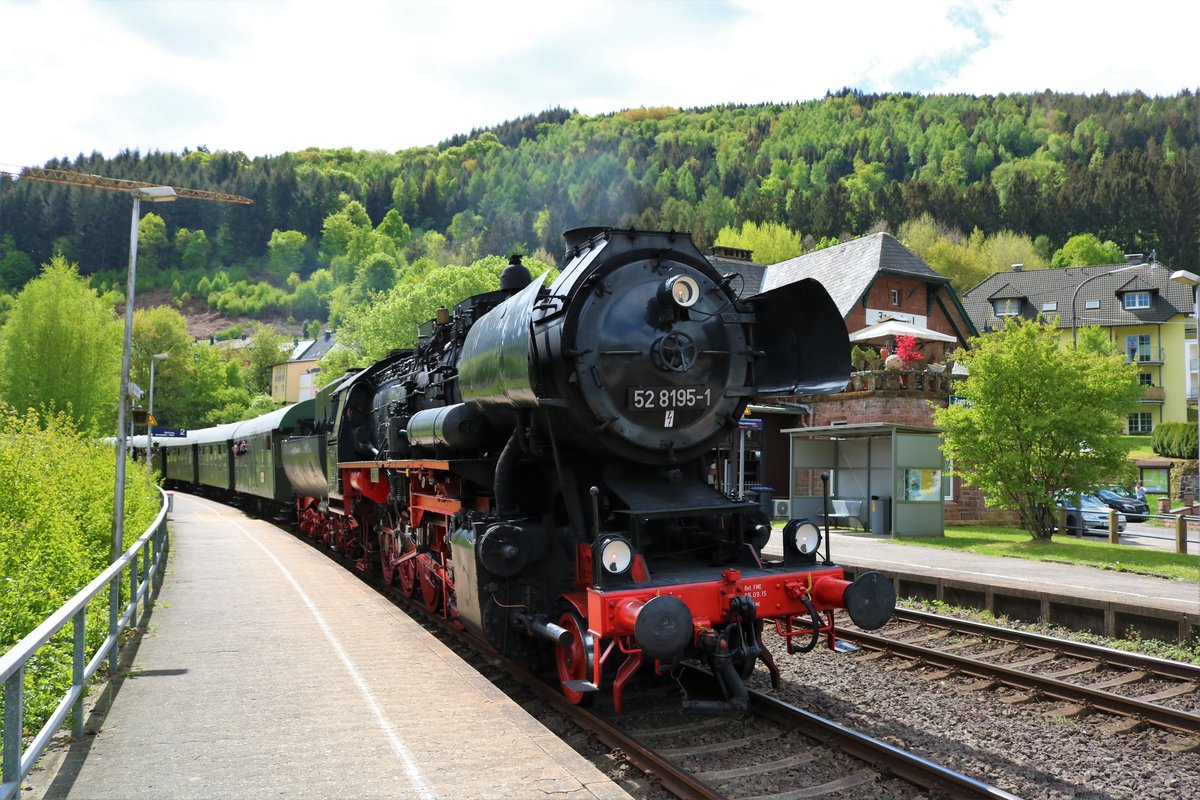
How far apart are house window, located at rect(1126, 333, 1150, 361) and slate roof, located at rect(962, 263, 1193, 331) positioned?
117 centimetres

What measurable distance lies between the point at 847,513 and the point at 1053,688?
14.8 meters

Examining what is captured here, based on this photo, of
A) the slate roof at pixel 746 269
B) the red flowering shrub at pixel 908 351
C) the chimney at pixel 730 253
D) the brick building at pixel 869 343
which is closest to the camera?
the brick building at pixel 869 343

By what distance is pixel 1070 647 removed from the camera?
8641mm

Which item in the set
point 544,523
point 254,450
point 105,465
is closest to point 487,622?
point 544,523

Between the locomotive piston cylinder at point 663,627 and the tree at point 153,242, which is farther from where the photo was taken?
the tree at point 153,242

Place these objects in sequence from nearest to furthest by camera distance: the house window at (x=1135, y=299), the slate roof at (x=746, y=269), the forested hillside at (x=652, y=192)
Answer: the slate roof at (x=746, y=269), the house window at (x=1135, y=299), the forested hillside at (x=652, y=192)

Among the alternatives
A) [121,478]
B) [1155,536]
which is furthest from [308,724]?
[1155,536]

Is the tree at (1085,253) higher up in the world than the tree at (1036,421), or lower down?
higher up

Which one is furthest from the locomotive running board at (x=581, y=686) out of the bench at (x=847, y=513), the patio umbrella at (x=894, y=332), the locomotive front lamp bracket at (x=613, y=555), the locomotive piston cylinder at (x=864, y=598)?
the patio umbrella at (x=894, y=332)

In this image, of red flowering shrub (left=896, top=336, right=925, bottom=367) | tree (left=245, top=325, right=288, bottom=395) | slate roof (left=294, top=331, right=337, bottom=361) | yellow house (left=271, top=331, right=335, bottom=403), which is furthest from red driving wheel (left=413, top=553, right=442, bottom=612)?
tree (left=245, top=325, right=288, bottom=395)

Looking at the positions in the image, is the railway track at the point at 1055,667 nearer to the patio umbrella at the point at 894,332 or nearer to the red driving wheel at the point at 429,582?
the red driving wheel at the point at 429,582

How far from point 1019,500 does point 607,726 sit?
16.2 metres

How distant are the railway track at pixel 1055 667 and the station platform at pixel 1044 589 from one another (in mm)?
1374

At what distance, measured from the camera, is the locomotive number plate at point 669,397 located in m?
6.41
